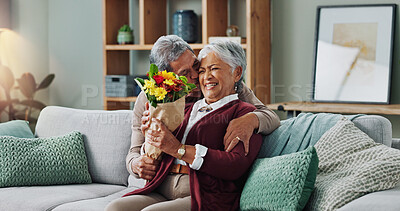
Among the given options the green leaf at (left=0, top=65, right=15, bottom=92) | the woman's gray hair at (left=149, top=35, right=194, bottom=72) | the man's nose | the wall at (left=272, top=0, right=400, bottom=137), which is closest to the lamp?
the green leaf at (left=0, top=65, right=15, bottom=92)

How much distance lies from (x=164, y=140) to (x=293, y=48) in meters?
2.30

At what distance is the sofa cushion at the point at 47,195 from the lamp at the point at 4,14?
7.99ft

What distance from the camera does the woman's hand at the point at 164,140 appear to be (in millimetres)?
2127

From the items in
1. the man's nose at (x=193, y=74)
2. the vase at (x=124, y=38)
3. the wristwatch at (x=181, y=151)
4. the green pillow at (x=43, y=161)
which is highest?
the vase at (x=124, y=38)

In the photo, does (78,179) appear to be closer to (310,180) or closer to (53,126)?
(53,126)

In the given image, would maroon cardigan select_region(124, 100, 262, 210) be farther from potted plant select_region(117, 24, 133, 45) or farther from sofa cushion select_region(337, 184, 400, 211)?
potted plant select_region(117, 24, 133, 45)

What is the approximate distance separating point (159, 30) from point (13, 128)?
194 centimetres

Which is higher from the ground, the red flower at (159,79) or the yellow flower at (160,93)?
the red flower at (159,79)

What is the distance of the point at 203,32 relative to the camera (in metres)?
4.09

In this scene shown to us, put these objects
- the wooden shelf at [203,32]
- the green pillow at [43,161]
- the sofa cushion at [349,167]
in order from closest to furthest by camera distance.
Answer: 1. the sofa cushion at [349,167]
2. the green pillow at [43,161]
3. the wooden shelf at [203,32]

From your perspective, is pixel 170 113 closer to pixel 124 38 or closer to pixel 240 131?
pixel 240 131

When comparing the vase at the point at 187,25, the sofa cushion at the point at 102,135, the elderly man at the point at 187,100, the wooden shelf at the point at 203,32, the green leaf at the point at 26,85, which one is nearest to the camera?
the elderly man at the point at 187,100

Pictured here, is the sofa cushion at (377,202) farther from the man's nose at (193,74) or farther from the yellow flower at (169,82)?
the man's nose at (193,74)

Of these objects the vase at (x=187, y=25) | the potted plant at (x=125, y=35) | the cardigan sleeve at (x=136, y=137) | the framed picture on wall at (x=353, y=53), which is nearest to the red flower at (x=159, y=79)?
the cardigan sleeve at (x=136, y=137)
